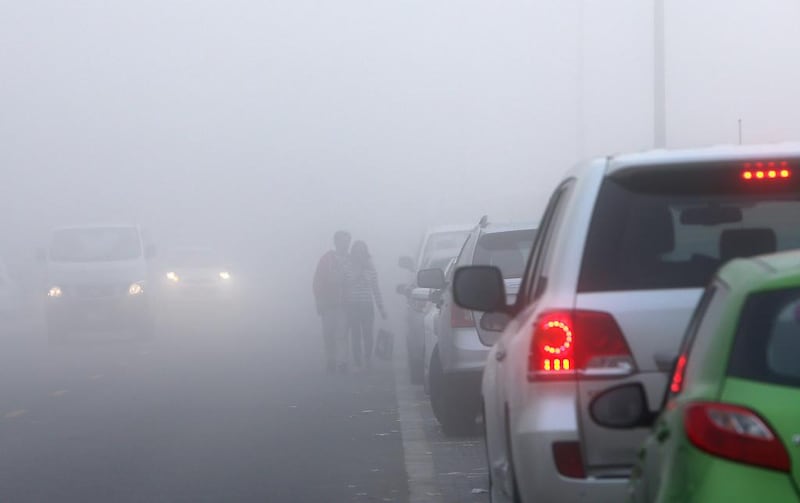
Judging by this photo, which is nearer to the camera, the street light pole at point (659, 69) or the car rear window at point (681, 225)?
the car rear window at point (681, 225)

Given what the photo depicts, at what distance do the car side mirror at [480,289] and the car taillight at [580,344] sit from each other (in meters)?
1.26

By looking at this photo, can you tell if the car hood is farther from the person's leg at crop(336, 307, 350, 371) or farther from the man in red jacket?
the person's leg at crop(336, 307, 350, 371)

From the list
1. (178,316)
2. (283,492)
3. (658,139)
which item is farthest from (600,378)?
(178,316)

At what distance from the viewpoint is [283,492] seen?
32.9ft

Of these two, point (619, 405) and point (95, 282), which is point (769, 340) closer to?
point (619, 405)

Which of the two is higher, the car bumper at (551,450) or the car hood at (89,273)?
the car bumper at (551,450)

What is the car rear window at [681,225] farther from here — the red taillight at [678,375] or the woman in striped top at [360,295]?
the woman in striped top at [360,295]

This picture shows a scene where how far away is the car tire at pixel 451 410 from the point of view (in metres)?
12.4

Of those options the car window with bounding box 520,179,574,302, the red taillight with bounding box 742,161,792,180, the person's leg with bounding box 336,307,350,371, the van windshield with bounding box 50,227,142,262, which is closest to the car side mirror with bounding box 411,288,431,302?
the person's leg with bounding box 336,307,350,371

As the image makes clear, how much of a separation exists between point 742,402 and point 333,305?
16.9 metres

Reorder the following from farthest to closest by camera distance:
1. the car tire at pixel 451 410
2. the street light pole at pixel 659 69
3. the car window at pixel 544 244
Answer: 1. the street light pole at pixel 659 69
2. the car tire at pixel 451 410
3. the car window at pixel 544 244

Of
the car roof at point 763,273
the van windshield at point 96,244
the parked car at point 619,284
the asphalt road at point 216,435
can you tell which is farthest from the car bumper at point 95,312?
the car roof at point 763,273

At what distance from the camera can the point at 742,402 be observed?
12.2 feet

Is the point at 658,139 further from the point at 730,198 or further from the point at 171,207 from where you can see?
the point at 171,207
